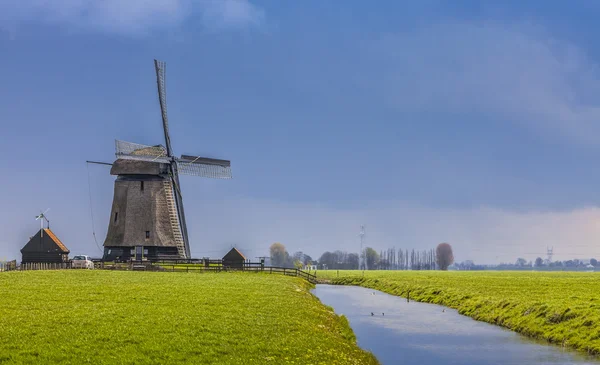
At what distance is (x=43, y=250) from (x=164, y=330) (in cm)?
6042

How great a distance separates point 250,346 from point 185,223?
2514 inches

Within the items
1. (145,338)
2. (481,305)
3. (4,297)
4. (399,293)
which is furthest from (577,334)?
(399,293)

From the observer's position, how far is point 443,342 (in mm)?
34812

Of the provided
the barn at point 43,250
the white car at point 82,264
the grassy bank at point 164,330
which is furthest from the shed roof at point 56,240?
the grassy bank at point 164,330

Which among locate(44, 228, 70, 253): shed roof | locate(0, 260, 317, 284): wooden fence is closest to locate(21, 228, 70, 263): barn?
locate(44, 228, 70, 253): shed roof

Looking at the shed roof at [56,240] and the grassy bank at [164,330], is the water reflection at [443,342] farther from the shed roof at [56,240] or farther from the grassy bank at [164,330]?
the shed roof at [56,240]

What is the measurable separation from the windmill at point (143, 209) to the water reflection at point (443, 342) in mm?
36862

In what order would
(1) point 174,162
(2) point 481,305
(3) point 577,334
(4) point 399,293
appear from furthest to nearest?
1. (1) point 174,162
2. (4) point 399,293
3. (2) point 481,305
4. (3) point 577,334

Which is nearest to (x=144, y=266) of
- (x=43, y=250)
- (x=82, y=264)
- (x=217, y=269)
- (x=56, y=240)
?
(x=82, y=264)

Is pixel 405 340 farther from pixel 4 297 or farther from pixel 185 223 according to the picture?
pixel 185 223

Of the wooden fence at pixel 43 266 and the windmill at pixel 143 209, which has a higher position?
the windmill at pixel 143 209

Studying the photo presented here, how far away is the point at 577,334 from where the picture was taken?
32781 mm

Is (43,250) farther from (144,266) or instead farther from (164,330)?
(164,330)

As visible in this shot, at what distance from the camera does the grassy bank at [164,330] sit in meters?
21.3
